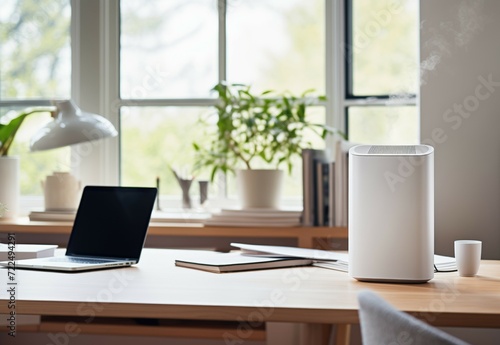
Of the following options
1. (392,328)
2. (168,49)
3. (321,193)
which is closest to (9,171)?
(168,49)

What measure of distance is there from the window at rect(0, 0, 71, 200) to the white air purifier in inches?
74.0

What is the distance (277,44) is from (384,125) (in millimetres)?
549

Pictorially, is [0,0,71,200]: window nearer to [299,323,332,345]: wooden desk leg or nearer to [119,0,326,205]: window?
[119,0,326,205]: window

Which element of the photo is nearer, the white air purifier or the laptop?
the white air purifier

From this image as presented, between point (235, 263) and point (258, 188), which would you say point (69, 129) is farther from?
point (235, 263)

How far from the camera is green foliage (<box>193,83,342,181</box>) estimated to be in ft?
9.28

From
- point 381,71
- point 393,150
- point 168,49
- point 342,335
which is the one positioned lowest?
point 342,335

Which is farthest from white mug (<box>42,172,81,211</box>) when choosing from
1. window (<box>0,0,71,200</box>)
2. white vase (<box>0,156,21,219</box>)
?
window (<box>0,0,71,200</box>)

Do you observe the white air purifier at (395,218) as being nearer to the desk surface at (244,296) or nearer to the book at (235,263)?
the desk surface at (244,296)

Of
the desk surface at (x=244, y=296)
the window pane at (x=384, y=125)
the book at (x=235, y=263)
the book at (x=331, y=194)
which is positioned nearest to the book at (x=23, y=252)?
the desk surface at (x=244, y=296)

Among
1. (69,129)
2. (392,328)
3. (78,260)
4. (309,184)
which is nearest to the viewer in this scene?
(392,328)

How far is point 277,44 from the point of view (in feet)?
10.3

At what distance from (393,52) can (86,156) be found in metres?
1.31

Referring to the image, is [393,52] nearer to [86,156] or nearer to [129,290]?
[86,156]
